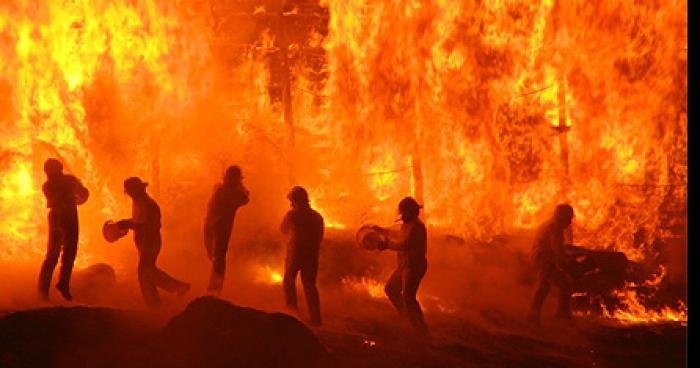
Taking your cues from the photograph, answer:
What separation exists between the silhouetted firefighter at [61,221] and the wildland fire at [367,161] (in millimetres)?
28

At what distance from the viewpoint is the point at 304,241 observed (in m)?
9.28

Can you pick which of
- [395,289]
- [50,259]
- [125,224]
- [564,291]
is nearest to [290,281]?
[395,289]

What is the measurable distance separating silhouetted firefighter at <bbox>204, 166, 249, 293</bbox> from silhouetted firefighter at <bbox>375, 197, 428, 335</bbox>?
214cm

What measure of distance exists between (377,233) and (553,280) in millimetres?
3044

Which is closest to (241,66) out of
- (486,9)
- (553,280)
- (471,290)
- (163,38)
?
(163,38)

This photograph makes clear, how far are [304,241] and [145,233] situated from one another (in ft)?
6.72

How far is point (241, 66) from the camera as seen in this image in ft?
50.9

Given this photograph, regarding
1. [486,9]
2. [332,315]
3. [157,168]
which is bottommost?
[332,315]

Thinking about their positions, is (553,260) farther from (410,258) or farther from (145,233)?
(145,233)

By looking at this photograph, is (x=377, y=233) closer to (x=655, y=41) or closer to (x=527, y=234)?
(x=527, y=234)

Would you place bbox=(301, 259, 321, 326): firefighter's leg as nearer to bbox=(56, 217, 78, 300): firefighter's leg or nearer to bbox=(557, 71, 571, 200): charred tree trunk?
bbox=(56, 217, 78, 300): firefighter's leg

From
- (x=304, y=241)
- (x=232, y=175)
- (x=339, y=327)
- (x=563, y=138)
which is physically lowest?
(x=339, y=327)

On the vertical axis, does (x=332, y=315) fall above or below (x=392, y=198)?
below

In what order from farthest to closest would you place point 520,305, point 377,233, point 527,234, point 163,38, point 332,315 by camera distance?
1. point 527,234
2. point 163,38
3. point 520,305
4. point 332,315
5. point 377,233
